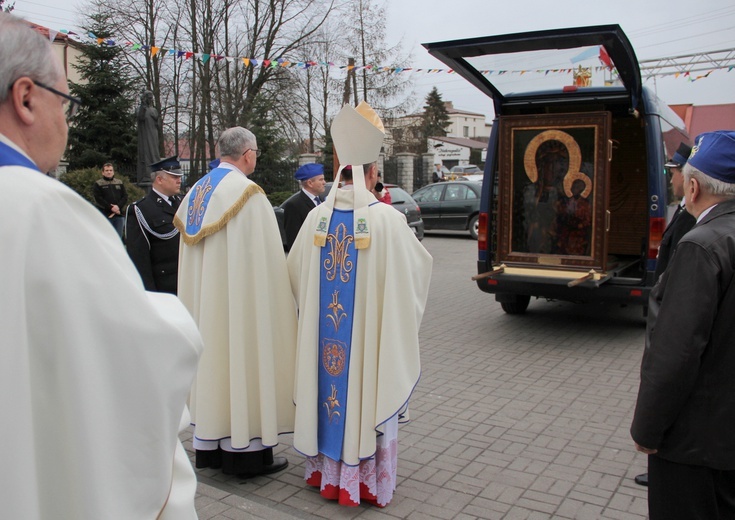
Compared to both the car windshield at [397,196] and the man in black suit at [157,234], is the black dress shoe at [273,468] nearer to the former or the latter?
the man in black suit at [157,234]

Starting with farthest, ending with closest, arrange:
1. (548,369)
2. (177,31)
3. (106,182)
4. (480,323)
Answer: (177,31)
(106,182)
(480,323)
(548,369)

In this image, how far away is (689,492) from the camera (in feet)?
7.65

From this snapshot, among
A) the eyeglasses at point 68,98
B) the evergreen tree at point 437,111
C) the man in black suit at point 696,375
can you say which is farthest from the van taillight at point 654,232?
the evergreen tree at point 437,111

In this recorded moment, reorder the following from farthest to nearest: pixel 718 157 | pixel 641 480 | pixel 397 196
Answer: pixel 397 196
pixel 641 480
pixel 718 157

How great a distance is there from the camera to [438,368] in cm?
664

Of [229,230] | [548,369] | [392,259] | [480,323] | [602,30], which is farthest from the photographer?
[480,323]

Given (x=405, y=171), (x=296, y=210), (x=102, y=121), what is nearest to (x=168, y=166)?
(x=296, y=210)

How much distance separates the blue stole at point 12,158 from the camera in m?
1.25

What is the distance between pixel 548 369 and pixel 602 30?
10.5ft

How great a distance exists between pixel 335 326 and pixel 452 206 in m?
15.4

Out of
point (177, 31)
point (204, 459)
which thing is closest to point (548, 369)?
point (204, 459)

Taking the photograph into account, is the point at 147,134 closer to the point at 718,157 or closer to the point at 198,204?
the point at 198,204

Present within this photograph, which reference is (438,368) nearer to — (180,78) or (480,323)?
(480,323)

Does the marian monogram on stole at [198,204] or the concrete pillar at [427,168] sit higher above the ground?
the concrete pillar at [427,168]
